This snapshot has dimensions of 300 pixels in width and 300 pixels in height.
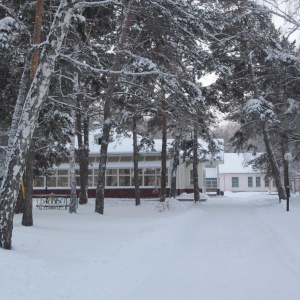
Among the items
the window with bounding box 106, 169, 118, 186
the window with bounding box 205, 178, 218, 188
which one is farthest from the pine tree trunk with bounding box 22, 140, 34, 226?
the window with bounding box 205, 178, 218, 188

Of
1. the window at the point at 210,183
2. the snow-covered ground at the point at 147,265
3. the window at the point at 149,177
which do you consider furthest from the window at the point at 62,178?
the window at the point at 210,183

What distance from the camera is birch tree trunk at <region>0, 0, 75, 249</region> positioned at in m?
6.80

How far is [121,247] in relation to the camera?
812 cm

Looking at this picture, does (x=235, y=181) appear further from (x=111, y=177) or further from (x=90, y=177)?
(x=90, y=177)

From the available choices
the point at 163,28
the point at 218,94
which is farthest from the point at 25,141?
the point at 218,94

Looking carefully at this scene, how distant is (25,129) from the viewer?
6.90 m

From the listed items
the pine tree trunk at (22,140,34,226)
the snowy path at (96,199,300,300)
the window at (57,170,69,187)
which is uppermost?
the window at (57,170,69,187)

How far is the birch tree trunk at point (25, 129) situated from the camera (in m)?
6.80

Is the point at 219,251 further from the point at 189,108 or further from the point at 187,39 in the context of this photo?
the point at 187,39

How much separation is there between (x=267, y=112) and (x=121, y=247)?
1502cm

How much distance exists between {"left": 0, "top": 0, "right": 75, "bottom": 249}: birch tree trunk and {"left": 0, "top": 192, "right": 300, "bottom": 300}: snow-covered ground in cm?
58

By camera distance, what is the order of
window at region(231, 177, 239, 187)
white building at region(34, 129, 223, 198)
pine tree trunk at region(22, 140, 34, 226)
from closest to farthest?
pine tree trunk at region(22, 140, 34, 226) < white building at region(34, 129, 223, 198) < window at region(231, 177, 239, 187)

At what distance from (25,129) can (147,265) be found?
3247mm

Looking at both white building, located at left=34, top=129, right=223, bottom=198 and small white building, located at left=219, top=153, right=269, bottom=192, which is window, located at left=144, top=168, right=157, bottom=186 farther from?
small white building, located at left=219, top=153, right=269, bottom=192
